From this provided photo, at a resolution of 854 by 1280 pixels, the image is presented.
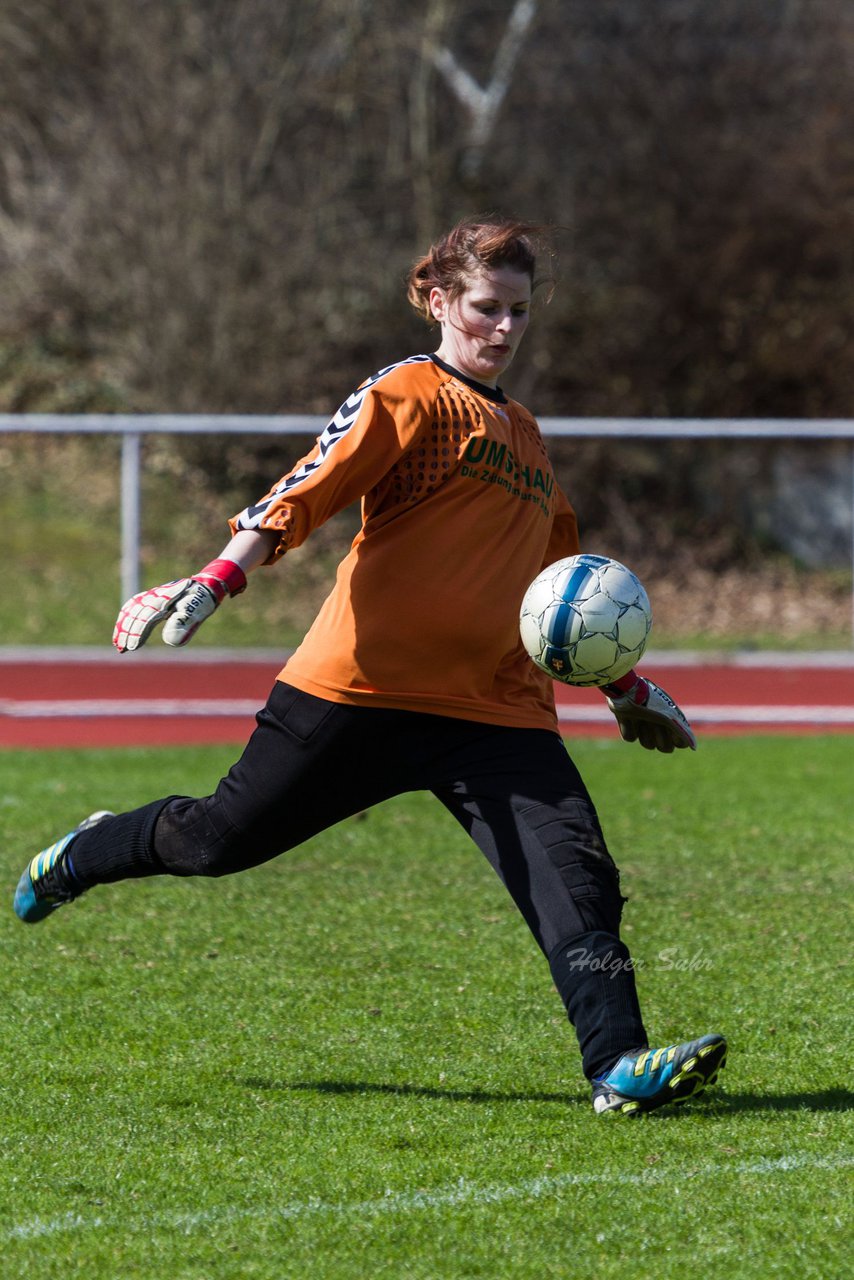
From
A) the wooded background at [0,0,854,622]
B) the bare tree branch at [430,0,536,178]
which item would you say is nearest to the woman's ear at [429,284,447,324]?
the wooded background at [0,0,854,622]

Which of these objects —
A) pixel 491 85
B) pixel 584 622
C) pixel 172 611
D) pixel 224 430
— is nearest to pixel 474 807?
pixel 584 622

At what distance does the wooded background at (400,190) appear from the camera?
58.1 feet

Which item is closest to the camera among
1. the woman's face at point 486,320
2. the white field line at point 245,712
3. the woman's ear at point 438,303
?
the woman's face at point 486,320

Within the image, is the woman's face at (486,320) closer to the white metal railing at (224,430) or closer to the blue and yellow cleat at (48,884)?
the blue and yellow cleat at (48,884)

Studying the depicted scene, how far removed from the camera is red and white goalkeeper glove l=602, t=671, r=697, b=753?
4.16 metres

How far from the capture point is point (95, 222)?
736 inches

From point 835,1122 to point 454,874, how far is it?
288 cm

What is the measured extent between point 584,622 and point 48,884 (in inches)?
63.6

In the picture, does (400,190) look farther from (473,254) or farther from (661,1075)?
(661,1075)

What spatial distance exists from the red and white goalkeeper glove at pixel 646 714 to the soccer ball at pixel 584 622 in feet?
0.39

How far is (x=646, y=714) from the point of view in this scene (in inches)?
166

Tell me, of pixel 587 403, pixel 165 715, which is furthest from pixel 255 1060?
pixel 587 403

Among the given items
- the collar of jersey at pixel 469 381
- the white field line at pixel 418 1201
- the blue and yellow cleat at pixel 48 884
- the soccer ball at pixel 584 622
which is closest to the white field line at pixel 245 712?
the blue and yellow cleat at pixel 48 884

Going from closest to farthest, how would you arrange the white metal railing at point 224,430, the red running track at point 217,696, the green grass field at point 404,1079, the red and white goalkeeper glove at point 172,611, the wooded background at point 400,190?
1. the green grass field at point 404,1079
2. the red and white goalkeeper glove at point 172,611
3. the red running track at point 217,696
4. the white metal railing at point 224,430
5. the wooded background at point 400,190
